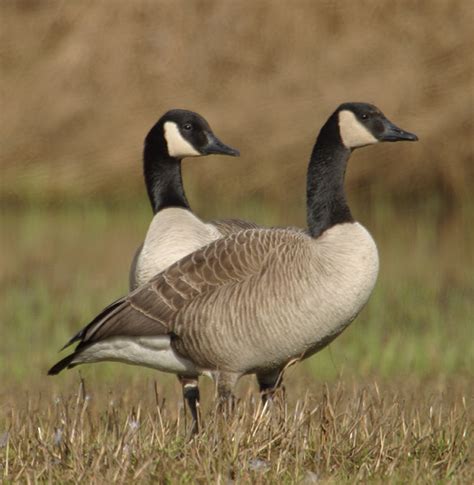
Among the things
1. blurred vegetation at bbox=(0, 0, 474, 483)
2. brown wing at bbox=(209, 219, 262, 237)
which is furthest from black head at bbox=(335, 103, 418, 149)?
blurred vegetation at bbox=(0, 0, 474, 483)

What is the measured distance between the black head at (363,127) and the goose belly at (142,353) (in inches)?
63.0

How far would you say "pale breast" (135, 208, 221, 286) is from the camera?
8.62m

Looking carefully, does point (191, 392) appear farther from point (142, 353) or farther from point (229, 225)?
point (229, 225)

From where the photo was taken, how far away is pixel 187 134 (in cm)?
923

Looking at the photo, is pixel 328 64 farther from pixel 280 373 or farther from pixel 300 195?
pixel 280 373

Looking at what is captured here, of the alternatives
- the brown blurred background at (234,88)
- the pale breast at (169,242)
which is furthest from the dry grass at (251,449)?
the brown blurred background at (234,88)

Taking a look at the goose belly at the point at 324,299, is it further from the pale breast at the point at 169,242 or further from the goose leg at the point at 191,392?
Result: the pale breast at the point at 169,242

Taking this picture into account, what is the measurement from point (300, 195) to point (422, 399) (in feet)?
44.1

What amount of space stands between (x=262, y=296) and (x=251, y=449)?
4.33 ft

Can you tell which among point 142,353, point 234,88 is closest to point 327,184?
point 142,353

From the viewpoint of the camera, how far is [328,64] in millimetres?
25422

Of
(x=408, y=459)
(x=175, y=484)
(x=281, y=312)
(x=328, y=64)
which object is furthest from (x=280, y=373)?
(x=328, y=64)

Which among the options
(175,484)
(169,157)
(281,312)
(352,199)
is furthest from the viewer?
(352,199)

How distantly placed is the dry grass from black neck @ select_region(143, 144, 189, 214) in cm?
207
